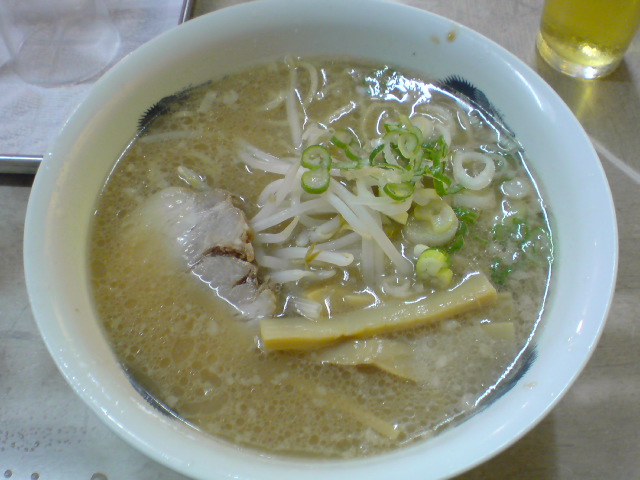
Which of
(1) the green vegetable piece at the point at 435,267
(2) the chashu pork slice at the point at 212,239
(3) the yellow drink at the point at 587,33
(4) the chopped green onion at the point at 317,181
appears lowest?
(2) the chashu pork slice at the point at 212,239

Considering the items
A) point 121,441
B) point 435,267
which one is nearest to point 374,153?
point 435,267

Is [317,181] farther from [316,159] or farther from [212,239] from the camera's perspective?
[212,239]

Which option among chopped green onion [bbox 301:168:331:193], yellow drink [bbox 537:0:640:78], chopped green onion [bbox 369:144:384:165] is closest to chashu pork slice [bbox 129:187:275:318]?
chopped green onion [bbox 301:168:331:193]

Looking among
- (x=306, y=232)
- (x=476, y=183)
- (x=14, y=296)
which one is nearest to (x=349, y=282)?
(x=306, y=232)

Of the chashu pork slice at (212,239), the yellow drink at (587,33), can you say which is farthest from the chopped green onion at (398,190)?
the yellow drink at (587,33)

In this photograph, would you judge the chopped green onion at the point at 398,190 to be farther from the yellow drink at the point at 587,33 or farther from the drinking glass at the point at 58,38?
the drinking glass at the point at 58,38

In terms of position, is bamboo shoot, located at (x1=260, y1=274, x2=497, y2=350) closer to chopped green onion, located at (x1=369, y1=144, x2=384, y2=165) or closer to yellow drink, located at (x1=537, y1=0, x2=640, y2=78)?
chopped green onion, located at (x1=369, y1=144, x2=384, y2=165)
